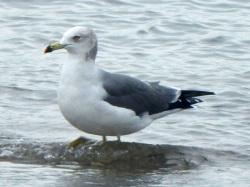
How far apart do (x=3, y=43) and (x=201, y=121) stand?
4.05 meters

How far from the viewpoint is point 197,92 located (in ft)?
31.8

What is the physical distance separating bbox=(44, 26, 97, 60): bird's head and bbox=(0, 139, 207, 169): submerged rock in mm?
869

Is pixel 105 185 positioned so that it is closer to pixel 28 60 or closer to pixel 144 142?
pixel 144 142

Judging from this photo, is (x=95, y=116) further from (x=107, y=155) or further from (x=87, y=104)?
(x=107, y=155)

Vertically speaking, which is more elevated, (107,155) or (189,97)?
(189,97)

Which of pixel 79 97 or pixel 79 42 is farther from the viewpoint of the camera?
pixel 79 42

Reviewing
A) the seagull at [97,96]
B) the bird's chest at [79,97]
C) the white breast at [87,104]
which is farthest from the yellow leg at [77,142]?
the bird's chest at [79,97]

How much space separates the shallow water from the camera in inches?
336

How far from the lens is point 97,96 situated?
8.71 meters

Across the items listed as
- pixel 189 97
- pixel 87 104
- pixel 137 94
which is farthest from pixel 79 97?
pixel 189 97

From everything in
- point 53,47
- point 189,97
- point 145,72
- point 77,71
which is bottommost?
point 145,72

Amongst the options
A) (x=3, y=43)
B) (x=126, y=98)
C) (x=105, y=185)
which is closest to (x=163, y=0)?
(x=3, y=43)

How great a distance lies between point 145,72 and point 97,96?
13.0 feet

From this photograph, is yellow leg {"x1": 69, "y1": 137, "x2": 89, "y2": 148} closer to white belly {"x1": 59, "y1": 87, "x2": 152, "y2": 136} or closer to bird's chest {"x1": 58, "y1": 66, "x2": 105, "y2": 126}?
white belly {"x1": 59, "y1": 87, "x2": 152, "y2": 136}
